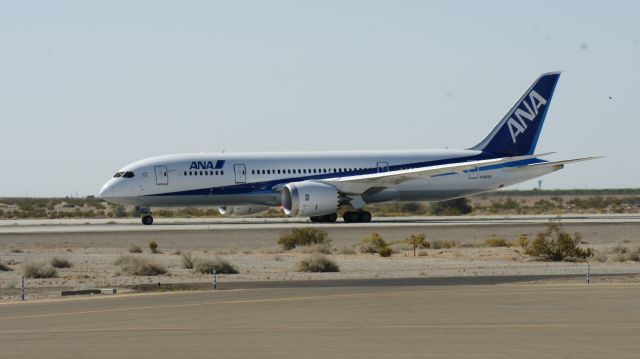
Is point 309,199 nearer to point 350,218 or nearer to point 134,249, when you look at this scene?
point 350,218

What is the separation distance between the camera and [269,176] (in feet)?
188

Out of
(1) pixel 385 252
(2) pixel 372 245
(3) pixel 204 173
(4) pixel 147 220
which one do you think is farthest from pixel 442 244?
(4) pixel 147 220

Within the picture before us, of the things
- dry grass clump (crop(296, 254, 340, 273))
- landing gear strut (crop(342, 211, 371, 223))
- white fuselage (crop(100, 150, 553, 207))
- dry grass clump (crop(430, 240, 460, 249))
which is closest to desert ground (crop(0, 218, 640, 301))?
dry grass clump (crop(430, 240, 460, 249))

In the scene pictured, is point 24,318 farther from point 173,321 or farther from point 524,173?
point 524,173

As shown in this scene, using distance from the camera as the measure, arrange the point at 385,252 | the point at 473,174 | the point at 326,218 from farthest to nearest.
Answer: the point at 473,174 < the point at 326,218 < the point at 385,252

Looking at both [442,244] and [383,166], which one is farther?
[383,166]

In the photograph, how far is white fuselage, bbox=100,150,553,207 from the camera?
183 feet

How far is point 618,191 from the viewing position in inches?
7215

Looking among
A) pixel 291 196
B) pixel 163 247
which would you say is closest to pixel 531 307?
pixel 163 247

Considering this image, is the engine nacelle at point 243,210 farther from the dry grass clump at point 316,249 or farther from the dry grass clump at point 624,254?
the dry grass clump at point 624,254

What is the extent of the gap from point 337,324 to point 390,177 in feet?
127

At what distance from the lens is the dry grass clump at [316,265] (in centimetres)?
3219

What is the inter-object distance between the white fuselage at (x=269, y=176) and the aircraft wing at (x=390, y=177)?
34.0 inches

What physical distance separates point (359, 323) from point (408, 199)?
41564 millimetres
